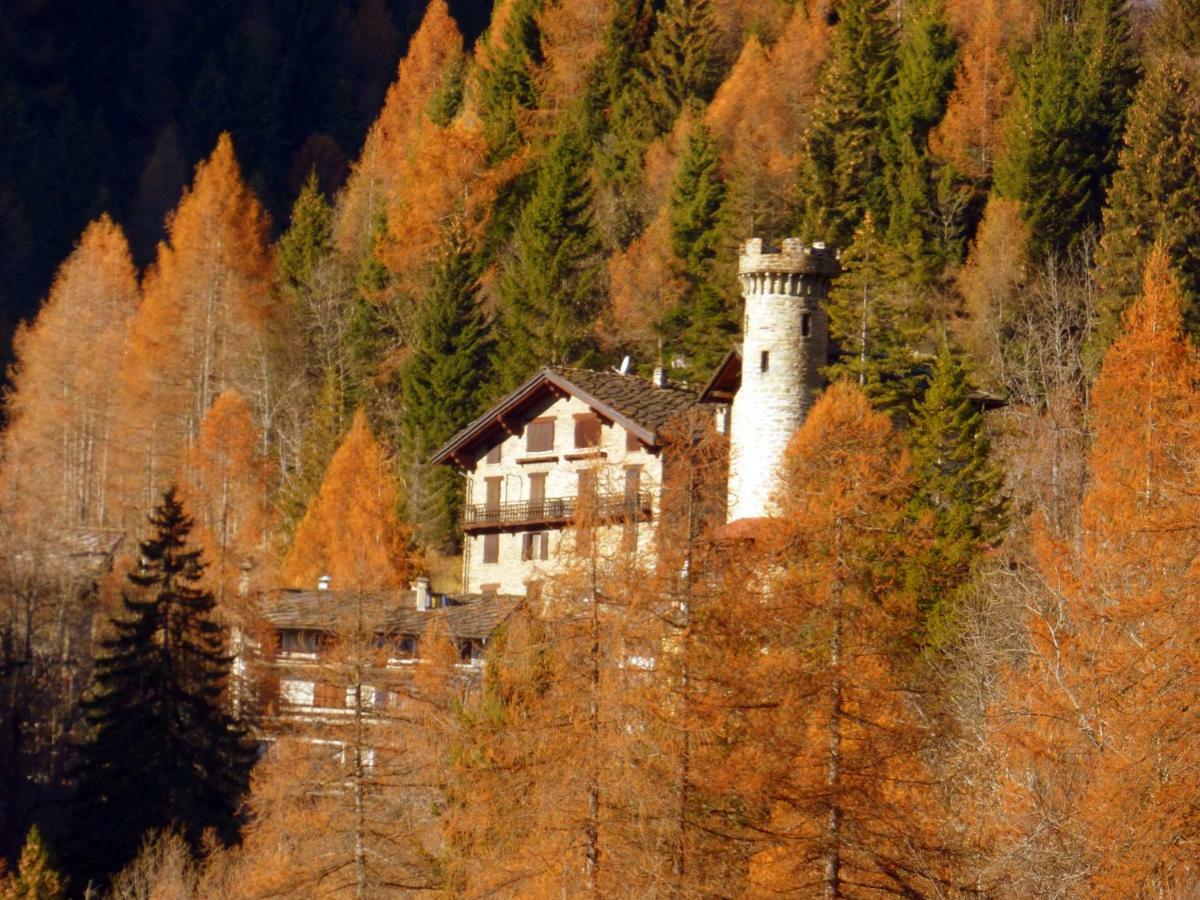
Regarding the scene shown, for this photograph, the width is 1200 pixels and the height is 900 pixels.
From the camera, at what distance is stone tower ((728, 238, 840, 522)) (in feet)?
174

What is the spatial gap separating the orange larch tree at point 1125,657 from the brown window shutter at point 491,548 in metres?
18.7

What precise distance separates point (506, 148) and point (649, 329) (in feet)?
68.3

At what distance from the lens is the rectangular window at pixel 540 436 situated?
202 ft

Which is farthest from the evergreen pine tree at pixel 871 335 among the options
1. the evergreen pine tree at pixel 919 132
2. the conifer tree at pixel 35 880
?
the conifer tree at pixel 35 880

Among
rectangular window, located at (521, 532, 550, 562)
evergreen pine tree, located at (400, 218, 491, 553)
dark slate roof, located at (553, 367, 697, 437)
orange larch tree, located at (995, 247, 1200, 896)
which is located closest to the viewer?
orange larch tree, located at (995, 247, 1200, 896)

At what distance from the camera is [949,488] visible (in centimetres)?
4678

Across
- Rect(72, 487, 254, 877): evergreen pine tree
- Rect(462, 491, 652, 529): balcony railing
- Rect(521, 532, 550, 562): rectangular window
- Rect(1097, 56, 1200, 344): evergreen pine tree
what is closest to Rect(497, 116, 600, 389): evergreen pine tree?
Rect(462, 491, 652, 529): balcony railing

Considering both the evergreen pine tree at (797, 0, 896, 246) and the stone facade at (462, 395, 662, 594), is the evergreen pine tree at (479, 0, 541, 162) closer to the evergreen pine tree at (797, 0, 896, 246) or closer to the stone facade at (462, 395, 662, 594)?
the evergreen pine tree at (797, 0, 896, 246)

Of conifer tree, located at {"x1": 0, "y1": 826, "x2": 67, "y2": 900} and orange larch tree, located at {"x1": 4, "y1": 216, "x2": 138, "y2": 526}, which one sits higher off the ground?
orange larch tree, located at {"x1": 4, "y1": 216, "x2": 138, "y2": 526}

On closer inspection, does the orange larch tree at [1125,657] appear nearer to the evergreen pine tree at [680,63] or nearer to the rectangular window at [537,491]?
the rectangular window at [537,491]

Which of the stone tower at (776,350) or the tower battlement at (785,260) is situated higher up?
the tower battlement at (785,260)

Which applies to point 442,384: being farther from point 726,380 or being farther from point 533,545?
point 726,380

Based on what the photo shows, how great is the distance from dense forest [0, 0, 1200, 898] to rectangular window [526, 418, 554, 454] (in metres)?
5.62

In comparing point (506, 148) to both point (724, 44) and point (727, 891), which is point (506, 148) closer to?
point (724, 44)
